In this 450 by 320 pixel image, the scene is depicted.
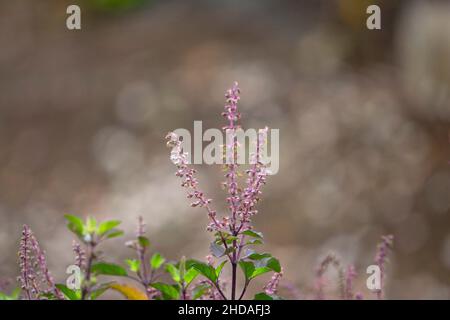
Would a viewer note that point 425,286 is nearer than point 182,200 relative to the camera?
Yes

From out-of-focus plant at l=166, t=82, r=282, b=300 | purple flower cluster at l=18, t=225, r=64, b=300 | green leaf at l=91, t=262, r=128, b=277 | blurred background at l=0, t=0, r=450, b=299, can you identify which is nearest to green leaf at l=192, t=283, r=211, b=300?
out-of-focus plant at l=166, t=82, r=282, b=300

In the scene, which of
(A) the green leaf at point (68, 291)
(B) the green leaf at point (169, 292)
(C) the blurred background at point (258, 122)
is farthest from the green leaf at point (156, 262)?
(C) the blurred background at point (258, 122)

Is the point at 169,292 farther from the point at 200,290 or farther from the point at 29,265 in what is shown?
the point at 29,265

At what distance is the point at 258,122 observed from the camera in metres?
4.86

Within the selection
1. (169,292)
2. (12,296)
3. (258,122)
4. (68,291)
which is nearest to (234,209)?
(169,292)

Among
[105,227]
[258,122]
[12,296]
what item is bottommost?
[12,296]

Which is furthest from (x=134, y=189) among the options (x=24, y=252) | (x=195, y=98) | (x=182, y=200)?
(x=24, y=252)

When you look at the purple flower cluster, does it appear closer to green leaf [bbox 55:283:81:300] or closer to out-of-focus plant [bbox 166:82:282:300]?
green leaf [bbox 55:283:81:300]

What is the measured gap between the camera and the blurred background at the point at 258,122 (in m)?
4.16

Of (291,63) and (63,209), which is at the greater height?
(291,63)

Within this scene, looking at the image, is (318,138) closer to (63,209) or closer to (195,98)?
(195,98)

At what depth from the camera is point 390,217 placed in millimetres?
4191

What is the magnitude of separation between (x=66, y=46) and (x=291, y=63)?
1.94 meters

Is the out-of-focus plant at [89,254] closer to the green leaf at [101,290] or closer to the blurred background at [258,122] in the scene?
the green leaf at [101,290]
